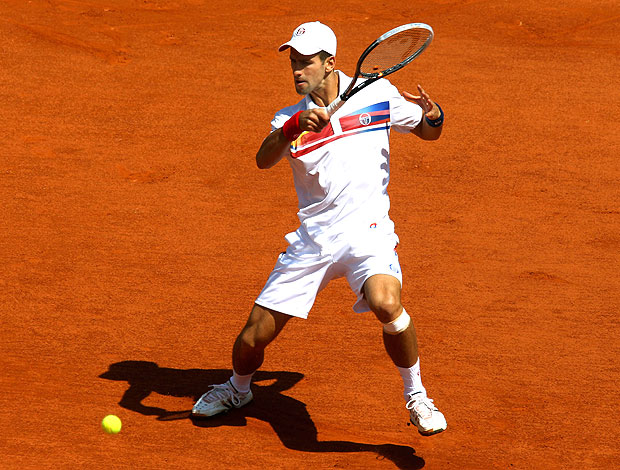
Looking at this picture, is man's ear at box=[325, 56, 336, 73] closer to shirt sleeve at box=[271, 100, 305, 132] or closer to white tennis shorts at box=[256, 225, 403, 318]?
shirt sleeve at box=[271, 100, 305, 132]

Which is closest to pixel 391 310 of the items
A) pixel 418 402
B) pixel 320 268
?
pixel 320 268

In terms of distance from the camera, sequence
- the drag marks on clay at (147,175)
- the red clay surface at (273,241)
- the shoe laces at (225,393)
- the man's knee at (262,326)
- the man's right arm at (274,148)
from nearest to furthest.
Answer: the man's right arm at (274,148), the man's knee at (262,326), the red clay surface at (273,241), the shoe laces at (225,393), the drag marks on clay at (147,175)

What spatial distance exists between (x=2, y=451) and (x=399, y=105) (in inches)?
134

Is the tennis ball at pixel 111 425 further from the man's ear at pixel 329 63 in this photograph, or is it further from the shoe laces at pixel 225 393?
the man's ear at pixel 329 63

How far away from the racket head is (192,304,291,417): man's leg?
1.69 m

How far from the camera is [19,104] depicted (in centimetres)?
1138

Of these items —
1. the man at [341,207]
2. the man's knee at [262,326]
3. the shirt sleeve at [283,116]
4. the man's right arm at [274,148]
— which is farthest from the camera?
the man's knee at [262,326]

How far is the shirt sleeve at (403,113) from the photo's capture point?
605 cm

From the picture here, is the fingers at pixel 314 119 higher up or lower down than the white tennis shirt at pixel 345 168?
higher up

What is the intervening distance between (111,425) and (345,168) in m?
2.29

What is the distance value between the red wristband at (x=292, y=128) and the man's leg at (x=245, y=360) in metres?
1.18

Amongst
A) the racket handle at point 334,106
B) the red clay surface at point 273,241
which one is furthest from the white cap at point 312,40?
the red clay surface at point 273,241

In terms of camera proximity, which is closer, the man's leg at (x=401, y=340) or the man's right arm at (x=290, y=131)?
the man's right arm at (x=290, y=131)

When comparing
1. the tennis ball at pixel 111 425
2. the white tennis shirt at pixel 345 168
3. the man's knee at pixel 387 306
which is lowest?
the tennis ball at pixel 111 425
